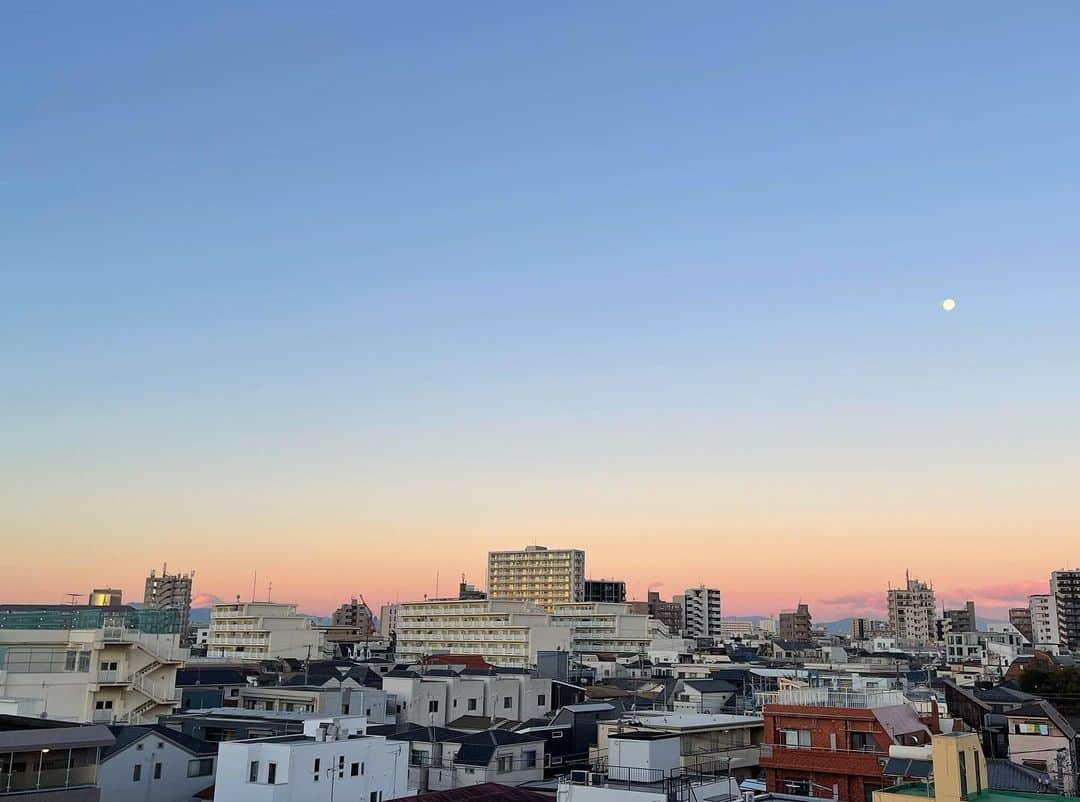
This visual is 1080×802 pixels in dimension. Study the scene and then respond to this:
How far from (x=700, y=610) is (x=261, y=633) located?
10233 cm

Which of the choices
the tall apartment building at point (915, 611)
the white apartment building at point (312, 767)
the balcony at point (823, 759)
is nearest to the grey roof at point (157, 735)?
the white apartment building at point (312, 767)

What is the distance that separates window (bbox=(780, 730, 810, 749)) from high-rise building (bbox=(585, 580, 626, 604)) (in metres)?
148

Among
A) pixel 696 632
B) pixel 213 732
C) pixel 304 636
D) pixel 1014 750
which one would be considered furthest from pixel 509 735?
pixel 696 632

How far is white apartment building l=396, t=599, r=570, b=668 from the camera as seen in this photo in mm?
119938

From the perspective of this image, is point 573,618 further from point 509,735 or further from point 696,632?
point 509,735

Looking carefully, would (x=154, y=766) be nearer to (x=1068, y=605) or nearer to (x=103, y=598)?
(x=103, y=598)

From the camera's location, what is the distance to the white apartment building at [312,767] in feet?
97.3

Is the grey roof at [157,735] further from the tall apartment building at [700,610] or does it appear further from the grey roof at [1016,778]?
the tall apartment building at [700,610]

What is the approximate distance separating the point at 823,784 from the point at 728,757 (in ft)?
21.9

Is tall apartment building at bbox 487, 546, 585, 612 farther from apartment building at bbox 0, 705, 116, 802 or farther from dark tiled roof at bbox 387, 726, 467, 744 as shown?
apartment building at bbox 0, 705, 116, 802

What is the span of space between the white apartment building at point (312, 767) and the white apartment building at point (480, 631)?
8327 centimetres

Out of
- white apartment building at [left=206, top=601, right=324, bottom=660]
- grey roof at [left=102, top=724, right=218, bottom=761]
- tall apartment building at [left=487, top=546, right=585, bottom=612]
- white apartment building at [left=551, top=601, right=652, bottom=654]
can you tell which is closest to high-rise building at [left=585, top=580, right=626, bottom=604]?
tall apartment building at [left=487, top=546, right=585, bottom=612]

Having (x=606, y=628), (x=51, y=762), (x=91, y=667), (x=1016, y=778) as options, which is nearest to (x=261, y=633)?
(x=606, y=628)

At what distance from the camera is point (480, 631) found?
12712 cm
